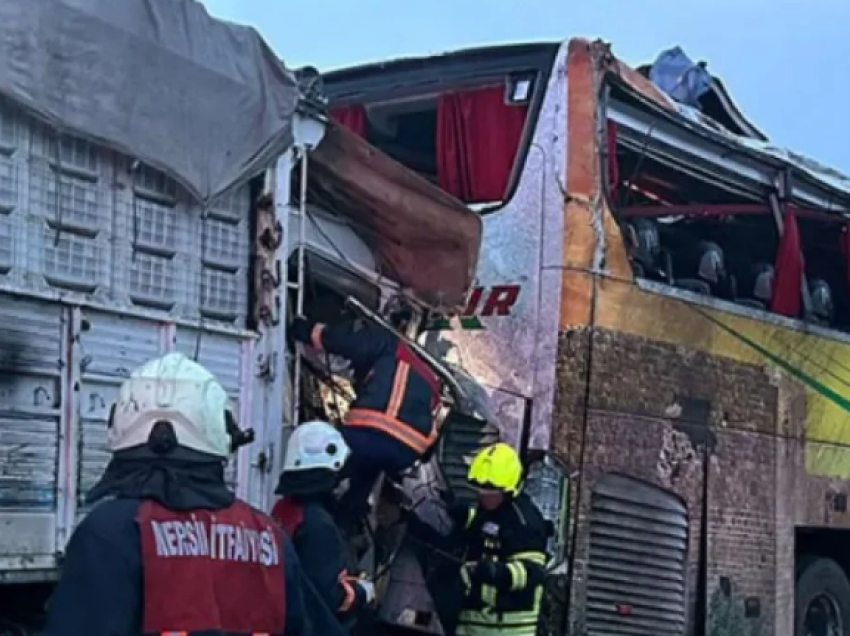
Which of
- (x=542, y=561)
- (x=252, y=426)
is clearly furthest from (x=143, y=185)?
(x=542, y=561)

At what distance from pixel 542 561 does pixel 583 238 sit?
5.48ft

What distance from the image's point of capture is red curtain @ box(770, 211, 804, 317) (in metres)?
9.12

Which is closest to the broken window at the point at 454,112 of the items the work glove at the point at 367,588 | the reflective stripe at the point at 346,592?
the work glove at the point at 367,588

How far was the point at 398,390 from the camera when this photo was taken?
6.29 meters

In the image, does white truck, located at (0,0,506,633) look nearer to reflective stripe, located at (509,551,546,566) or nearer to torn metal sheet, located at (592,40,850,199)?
reflective stripe, located at (509,551,546,566)

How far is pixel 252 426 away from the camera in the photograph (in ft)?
19.1

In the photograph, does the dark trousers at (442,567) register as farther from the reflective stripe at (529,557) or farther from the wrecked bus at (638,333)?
the wrecked bus at (638,333)

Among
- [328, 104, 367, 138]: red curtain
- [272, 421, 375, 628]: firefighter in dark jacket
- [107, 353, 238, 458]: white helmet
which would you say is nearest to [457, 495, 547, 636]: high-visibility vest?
[272, 421, 375, 628]: firefighter in dark jacket

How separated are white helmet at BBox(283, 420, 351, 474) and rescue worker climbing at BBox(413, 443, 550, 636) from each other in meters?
1.03

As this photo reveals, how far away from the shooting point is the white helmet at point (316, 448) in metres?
5.64

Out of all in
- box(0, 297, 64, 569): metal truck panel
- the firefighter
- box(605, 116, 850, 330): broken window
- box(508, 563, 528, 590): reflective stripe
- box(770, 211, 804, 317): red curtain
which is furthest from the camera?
box(770, 211, 804, 317): red curtain

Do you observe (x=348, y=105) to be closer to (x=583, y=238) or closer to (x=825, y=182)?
(x=583, y=238)

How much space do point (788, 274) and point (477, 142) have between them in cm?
230

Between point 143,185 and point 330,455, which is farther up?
point 143,185
